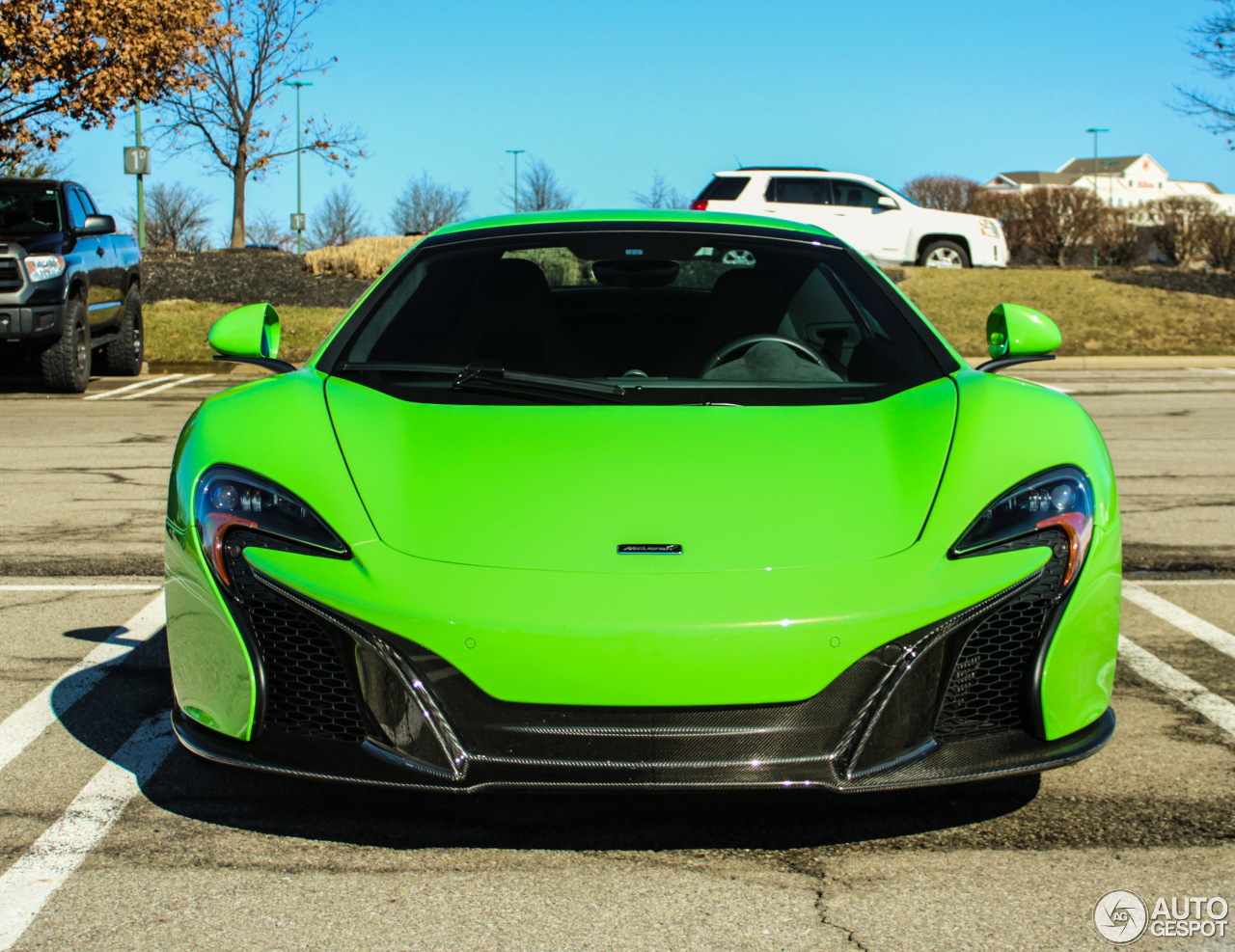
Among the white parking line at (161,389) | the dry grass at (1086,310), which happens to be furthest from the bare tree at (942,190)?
the white parking line at (161,389)

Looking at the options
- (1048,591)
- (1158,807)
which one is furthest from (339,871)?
(1158,807)

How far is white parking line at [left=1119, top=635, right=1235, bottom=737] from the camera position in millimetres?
Answer: 3652

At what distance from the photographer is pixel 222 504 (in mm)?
2736

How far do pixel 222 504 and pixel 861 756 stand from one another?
1.45 metres

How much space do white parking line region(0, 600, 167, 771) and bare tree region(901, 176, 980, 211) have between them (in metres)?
81.8

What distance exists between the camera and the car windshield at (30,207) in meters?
12.4

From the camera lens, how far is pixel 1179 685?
394 centimetres

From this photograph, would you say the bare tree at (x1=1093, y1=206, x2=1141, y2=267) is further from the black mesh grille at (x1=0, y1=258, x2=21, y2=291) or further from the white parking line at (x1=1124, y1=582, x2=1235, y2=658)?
the white parking line at (x1=1124, y1=582, x2=1235, y2=658)

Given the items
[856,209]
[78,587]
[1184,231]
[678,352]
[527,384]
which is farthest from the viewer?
[1184,231]

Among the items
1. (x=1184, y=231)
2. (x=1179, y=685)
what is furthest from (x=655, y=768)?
(x=1184, y=231)

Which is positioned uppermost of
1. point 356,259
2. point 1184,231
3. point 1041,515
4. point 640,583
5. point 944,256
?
point 1184,231

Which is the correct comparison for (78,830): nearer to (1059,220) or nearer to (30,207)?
(30,207)

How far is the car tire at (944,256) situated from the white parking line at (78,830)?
19.7m

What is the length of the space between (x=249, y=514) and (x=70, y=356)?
35.9 ft
